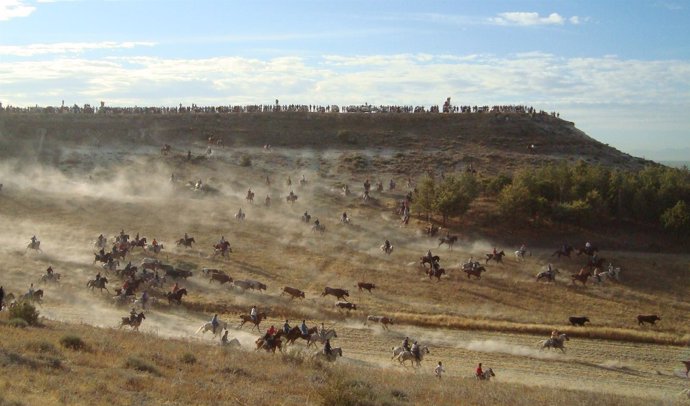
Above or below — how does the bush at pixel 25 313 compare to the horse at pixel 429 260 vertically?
below

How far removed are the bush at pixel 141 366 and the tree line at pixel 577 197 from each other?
118 ft

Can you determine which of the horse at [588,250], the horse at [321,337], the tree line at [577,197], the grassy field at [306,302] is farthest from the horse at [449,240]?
the horse at [321,337]

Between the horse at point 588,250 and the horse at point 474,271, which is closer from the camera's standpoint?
the horse at point 474,271

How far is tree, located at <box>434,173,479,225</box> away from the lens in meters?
52.8

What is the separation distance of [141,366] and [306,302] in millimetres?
19007

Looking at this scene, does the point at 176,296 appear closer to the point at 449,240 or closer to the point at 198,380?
the point at 198,380

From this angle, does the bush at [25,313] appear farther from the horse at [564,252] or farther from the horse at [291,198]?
the horse at [291,198]

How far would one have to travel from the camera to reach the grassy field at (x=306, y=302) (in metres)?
19.2

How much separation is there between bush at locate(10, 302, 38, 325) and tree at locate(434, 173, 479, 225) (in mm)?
33215

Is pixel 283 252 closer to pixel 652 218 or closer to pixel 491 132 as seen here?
pixel 652 218

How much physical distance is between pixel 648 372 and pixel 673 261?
20698mm

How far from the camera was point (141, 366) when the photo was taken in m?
19.1

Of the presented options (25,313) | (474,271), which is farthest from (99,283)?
(474,271)

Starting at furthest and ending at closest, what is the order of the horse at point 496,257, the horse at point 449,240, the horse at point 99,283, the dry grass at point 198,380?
the horse at point 449,240 → the horse at point 496,257 → the horse at point 99,283 → the dry grass at point 198,380
